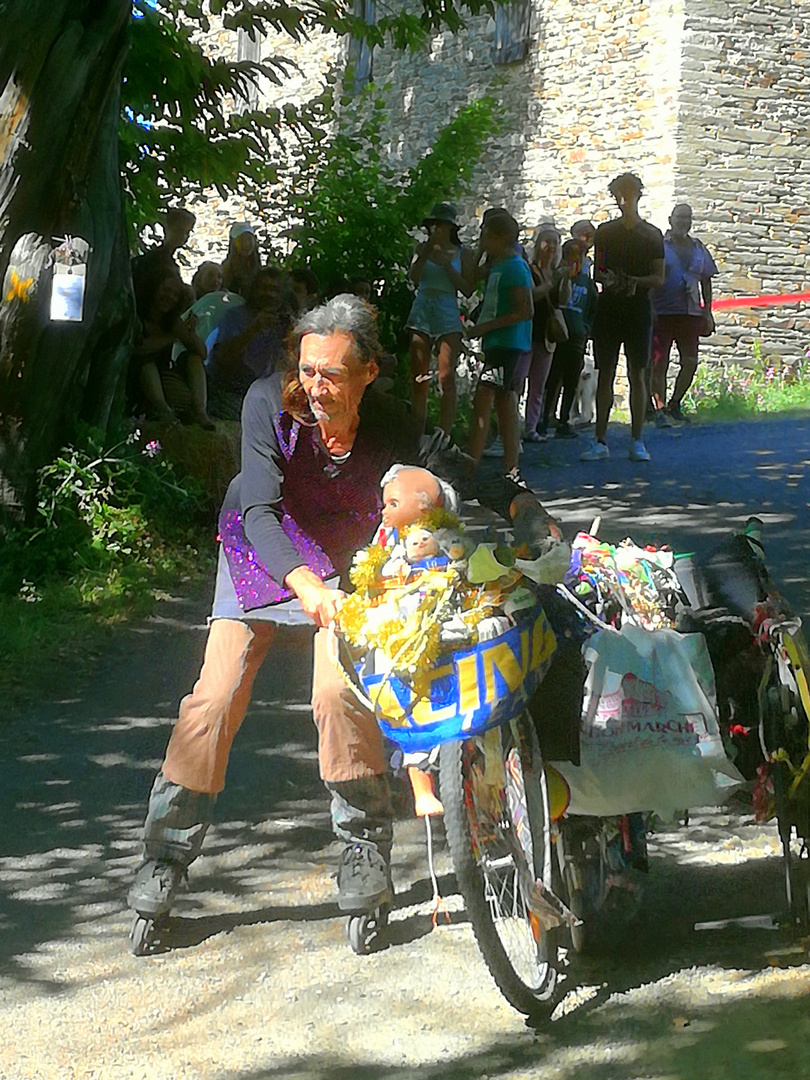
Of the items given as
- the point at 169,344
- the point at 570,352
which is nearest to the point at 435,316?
the point at 169,344

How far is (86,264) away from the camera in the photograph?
8984mm

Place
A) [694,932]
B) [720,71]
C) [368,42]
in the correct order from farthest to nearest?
[720,71] < [368,42] < [694,932]

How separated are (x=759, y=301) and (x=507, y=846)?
19.0 meters

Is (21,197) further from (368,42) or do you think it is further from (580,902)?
(580,902)

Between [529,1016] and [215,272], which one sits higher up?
[215,272]

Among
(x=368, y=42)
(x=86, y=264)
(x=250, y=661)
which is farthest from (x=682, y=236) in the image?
(x=250, y=661)

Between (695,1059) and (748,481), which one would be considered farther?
(748,481)

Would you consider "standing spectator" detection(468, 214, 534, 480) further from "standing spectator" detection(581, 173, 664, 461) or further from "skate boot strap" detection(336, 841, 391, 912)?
"skate boot strap" detection(336, 841, 391, 912)

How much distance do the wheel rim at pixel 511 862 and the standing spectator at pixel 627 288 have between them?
8481mm

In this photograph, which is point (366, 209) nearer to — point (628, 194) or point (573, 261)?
point (628, 194)

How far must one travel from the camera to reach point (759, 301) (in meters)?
21.8

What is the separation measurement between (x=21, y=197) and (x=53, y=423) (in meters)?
1.28

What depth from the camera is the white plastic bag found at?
3.89 meters

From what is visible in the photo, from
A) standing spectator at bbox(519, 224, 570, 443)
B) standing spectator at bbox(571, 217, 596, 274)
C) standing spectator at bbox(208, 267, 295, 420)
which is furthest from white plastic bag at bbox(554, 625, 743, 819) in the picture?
standing spectator at bbox(571, 217, 596, 274)
